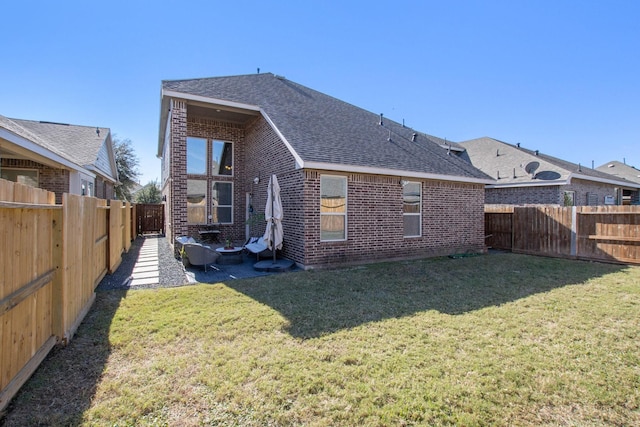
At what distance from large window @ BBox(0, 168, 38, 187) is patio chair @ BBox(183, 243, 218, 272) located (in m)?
8.89

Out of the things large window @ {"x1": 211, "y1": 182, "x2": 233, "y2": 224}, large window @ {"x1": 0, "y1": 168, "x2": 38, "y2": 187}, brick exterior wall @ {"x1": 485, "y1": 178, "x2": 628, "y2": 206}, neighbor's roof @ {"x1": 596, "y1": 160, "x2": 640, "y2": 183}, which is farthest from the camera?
neighbor's roof @ {"x1": 596, "y1": 160, "x2": 640, "y2": 183}

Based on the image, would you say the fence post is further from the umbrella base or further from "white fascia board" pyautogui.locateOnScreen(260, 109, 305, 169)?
"white fascia board" pyautogui.locateOnScreen(260, 109, 305, 169)

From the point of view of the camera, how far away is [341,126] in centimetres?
1155

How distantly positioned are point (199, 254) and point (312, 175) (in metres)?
3.66

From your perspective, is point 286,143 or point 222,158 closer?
point 286,143

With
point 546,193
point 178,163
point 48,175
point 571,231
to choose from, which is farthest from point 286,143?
point 546,193

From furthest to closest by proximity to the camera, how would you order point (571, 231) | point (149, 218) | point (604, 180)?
point (149, 218) → point (604, 180) → point (571, 231)

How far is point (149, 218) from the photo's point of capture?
18.8m

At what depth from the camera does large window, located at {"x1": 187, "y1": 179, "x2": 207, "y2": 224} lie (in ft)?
39.7

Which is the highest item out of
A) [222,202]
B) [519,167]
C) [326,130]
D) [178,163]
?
[326,130]

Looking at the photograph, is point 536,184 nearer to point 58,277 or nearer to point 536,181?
point 536,181

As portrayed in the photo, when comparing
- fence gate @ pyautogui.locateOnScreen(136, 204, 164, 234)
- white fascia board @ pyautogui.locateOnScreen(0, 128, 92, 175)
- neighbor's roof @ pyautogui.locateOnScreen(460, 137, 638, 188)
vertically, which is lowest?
fence gate @ pyautogui.locateOnScreen(136, 204, 164, 234)

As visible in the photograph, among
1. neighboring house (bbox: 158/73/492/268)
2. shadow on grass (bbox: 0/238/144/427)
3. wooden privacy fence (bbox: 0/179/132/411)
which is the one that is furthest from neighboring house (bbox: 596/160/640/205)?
wooden privacy fence (bbox: 0/179/132/411)

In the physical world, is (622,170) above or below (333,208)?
above
